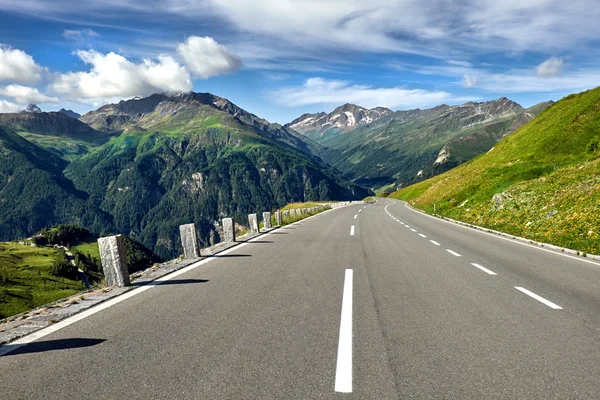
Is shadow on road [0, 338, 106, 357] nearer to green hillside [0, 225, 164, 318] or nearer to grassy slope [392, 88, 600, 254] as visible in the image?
grassy slope [392, 88, 600, 254]

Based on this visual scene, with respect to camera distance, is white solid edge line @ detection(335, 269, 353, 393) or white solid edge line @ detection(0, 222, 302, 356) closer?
white solid edge line @ detection(335, 269, 353, 393)

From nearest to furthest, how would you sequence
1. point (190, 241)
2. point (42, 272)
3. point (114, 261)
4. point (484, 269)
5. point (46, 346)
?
point (46, 346) → point (114, 261) → point (484, 269) → point (190, 241) → point (42, 272)

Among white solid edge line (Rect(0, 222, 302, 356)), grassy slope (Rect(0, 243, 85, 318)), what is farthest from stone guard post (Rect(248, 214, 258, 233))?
grassy slope (Rect(0, 243, 85, 318))

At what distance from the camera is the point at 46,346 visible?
4.89 m

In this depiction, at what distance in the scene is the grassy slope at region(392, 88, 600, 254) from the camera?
Result: 1761 cm

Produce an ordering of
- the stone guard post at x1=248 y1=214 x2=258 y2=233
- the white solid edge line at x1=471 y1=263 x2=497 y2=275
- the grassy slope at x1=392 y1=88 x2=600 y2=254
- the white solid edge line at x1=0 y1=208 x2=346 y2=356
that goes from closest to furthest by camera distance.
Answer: the white solid edge line at x1=0 y1=208 x2=346 y2=356 → the white solid edge line at x1=471 y1=263 x2=497 y2=275 → the grassy slope at x1=392 y1=88 x2=600 y2=254 → the stone guard post at x1=248 y1=214 x2=258 y2=233

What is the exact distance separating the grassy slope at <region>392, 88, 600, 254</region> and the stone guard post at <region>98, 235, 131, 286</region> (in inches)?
601

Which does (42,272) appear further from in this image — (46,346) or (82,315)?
(46,346)

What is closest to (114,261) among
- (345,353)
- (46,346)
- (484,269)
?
(46,346)

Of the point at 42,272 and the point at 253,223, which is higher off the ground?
the point at 253,223

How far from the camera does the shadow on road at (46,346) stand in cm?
472

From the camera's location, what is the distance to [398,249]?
14219 mm

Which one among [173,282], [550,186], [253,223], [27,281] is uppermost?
[550,186]

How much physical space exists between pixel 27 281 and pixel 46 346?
96955 mm
